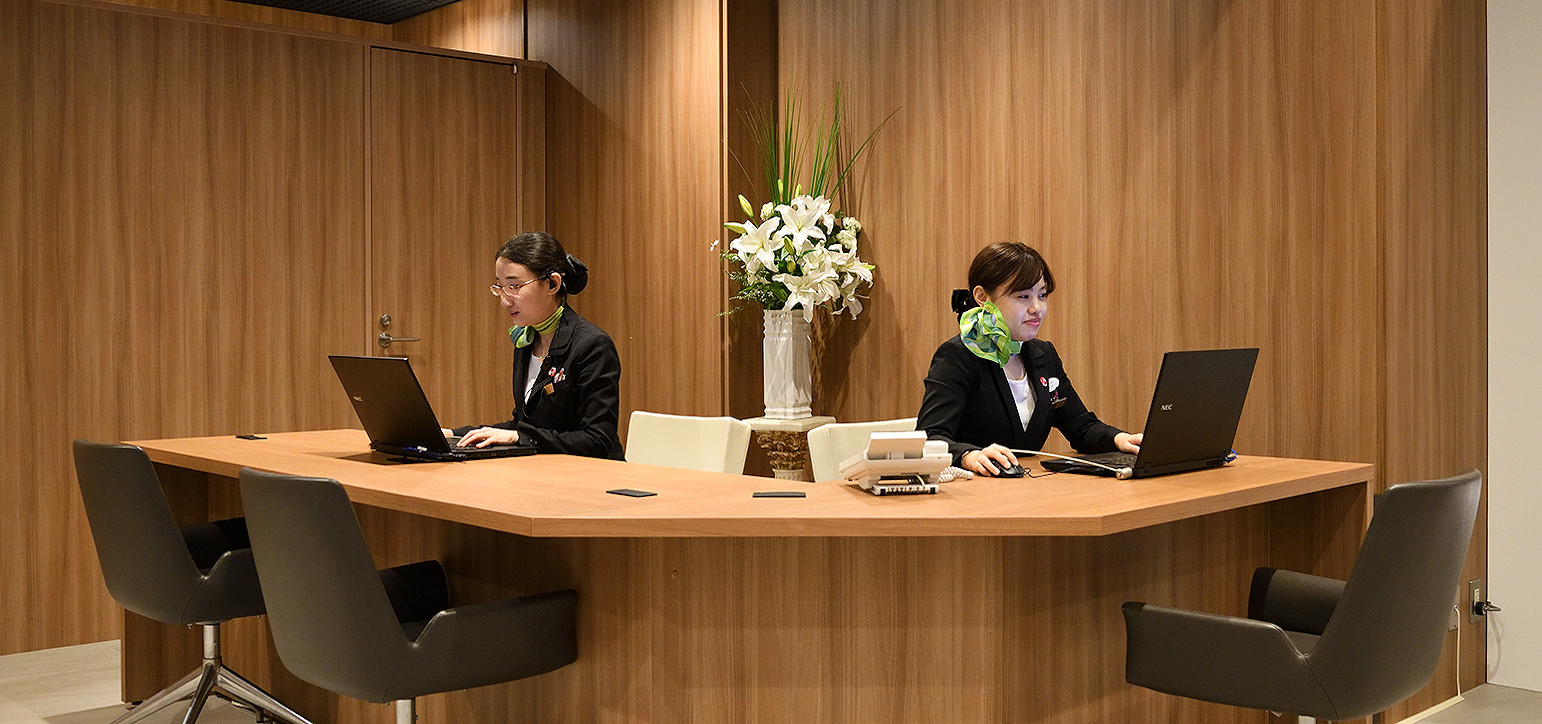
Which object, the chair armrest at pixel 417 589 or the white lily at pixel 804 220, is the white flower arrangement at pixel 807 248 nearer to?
the white lily at pixel 804 220

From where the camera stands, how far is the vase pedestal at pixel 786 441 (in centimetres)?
530

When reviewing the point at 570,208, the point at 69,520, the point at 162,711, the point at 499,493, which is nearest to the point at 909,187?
the point at 570,208

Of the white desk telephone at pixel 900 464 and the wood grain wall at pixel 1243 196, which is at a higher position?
the wood grain wall at pixel 1243 196

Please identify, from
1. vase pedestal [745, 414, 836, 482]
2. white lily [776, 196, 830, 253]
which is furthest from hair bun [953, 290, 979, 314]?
vase pedestal [745, 414, 836, 482]

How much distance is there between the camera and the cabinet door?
6.07 m

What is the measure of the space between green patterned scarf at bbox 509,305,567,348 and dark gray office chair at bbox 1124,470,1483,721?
6.50ft

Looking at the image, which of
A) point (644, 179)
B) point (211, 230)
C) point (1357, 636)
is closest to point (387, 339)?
point (211, 230)

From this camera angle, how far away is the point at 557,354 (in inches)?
154

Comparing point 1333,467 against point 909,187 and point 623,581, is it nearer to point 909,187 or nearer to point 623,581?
point 623,581

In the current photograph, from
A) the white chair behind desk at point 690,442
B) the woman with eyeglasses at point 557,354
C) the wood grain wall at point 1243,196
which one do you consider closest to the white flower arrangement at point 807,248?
the wood grain wall at point 1243,196

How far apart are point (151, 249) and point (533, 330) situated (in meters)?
2.35

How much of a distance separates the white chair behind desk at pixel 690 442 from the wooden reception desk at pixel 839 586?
898 mm

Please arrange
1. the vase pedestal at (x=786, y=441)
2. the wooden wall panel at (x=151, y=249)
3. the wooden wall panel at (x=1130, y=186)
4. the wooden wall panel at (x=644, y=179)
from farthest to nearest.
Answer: the wooden wall panel at (x=644, y=179)
the vase pedestal at (x=786, y=441)
the wooden wall panel at (x=151, y=249)
the wooden wall panel at (x=1130, y=186)

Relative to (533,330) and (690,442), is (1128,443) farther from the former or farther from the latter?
(533,330)
